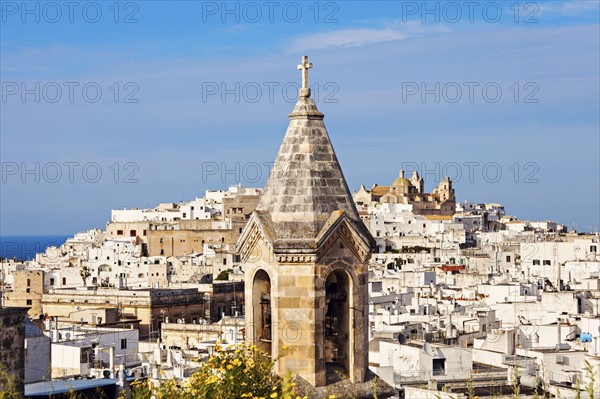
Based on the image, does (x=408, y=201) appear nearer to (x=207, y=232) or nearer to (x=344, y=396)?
(x=207, y=232)

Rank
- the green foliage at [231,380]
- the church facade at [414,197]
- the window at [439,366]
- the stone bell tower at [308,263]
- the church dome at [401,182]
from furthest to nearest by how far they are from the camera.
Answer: the church dome at [401,182] → the church facade at [414,197] → the window at [439,366] → the stone bell tower at [308,263] → the green foliage at [231,380]

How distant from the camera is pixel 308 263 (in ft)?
36.0

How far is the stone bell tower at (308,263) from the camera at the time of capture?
10945mm

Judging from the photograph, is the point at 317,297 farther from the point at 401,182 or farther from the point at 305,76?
the point at 401,182

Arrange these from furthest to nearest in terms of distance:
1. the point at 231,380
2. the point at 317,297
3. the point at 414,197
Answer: the point at 414,197 → the point at 317,297 → the point at 231,380

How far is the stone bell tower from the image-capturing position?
35.9 feet

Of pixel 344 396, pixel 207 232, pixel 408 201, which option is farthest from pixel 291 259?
pixel 408 201

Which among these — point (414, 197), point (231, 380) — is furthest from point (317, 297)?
point (414, 197)

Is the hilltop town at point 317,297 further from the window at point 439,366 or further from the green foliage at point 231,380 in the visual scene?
the green foliage at point 231,380

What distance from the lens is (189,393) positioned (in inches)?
395

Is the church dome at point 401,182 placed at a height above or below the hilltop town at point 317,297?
above

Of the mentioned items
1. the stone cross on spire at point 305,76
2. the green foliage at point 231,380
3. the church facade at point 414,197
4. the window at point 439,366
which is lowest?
the window at point 439,366

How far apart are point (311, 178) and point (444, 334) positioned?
24069 millimetres

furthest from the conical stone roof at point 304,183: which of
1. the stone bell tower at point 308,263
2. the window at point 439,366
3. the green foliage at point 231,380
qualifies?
the window at point 439,366
